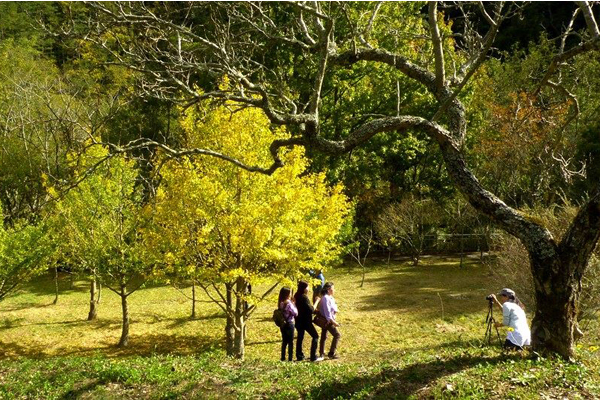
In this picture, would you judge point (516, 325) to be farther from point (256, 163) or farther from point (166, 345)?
point (166, 345)

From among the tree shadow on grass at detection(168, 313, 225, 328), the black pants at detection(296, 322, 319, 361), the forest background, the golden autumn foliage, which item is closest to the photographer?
the forest background

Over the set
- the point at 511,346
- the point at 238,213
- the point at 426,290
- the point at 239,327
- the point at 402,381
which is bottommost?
the point at 426,290

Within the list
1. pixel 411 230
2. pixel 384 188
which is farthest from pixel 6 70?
pixel 411 230

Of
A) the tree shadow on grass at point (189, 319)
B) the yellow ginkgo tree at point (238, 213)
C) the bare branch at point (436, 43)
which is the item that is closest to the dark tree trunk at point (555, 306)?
the bare branch at point (436, 43)

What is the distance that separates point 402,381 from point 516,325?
188 centimetres

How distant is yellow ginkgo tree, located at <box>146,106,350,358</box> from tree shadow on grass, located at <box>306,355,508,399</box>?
3.92 metres

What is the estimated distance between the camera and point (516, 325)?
21.0 feet

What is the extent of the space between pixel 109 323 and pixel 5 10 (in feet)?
113

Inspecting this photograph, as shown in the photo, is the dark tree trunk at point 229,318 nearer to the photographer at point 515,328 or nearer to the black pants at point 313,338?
the black pants at point 313,338

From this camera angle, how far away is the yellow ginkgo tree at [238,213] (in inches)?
387

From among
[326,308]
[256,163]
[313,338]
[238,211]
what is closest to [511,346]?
[326,308]

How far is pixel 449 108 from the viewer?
6.28 m

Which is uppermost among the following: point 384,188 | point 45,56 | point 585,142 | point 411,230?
point 45,56

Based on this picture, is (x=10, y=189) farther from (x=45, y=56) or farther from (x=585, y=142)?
(x=585, y=142)
